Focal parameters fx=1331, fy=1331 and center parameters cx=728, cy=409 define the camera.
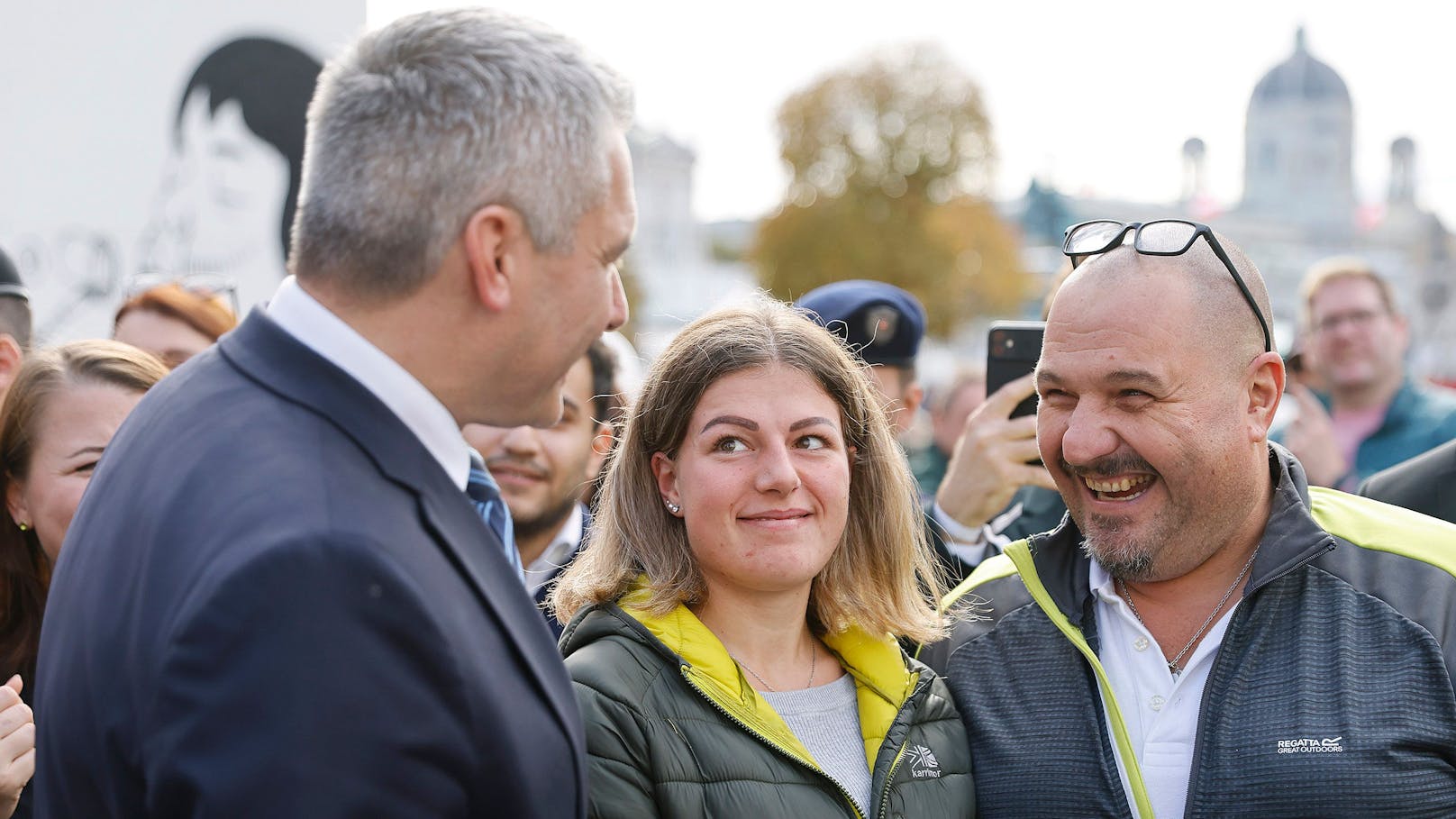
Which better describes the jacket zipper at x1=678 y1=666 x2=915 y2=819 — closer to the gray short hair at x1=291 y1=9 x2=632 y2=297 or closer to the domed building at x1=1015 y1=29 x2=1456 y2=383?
the gray short hair at x1=291 y1=9 x2=632 y2=297

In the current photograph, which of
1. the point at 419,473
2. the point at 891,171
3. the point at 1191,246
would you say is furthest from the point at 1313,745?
the point at 891,171

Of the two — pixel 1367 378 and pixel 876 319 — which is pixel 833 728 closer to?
pixel 876 319

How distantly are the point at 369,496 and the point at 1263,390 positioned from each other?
205 cm

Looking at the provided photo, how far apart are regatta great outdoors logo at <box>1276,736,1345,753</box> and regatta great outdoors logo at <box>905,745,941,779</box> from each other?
2.14ft

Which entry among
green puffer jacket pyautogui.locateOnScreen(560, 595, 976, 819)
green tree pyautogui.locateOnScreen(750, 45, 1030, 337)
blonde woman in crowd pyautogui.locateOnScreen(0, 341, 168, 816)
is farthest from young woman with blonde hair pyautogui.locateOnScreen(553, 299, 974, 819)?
green tree pyautogui.locateOnScreen(750, 45, 1030, 337)

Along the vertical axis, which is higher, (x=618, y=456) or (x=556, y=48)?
(x=556, y=48)

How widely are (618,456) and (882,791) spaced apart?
0.96 metres

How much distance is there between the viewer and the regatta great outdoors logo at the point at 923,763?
8.73ft

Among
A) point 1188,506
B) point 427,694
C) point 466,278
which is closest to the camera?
point 427,694

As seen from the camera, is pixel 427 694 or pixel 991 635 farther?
pixel 991 635

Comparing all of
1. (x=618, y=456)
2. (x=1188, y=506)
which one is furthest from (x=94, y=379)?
(x=1188, y=506)

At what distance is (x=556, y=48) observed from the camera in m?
1.77

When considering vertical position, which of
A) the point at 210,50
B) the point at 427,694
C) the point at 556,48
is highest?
the point at 210,50

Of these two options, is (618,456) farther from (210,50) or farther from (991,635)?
(210,50)
